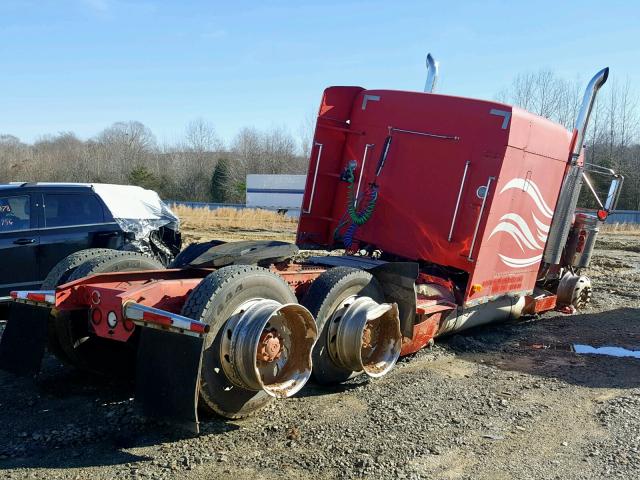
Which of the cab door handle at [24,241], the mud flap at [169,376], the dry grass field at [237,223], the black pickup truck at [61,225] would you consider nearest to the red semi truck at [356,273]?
the mud flap at [169,376]

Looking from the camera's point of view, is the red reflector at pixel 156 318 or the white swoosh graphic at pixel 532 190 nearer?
the red reflector at pixel 156 318

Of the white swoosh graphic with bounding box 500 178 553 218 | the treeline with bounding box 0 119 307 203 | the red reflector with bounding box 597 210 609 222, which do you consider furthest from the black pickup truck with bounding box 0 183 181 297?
the treeline with bounding box 0 119 307 203

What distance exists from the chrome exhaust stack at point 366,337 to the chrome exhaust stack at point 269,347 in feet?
2.17

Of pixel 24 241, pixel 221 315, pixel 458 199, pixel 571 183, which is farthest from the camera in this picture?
pixel 571 183

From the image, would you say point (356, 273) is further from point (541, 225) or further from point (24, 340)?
point (541, 225)

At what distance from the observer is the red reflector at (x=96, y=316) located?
415cm

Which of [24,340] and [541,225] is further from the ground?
[541,225]

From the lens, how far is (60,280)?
498 cm

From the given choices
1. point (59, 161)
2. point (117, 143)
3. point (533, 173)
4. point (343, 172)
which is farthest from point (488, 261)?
point (117, 143)

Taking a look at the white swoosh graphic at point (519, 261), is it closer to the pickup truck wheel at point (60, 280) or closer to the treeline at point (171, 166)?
the pickup truck wheel at point (60, 280)

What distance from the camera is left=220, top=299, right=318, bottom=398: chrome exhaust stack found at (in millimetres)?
3998

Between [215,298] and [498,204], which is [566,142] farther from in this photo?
[215,298]

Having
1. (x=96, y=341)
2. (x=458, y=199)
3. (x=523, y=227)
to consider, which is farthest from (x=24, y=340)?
(x=523, y=227)

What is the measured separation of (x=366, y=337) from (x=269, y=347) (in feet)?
4.31
